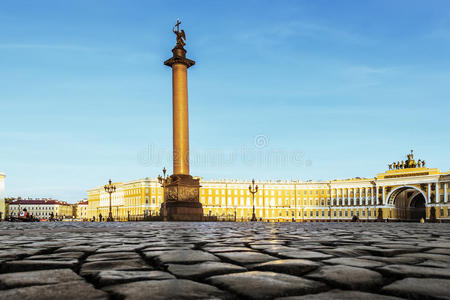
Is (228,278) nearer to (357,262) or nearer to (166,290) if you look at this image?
(166,290)

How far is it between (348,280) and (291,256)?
54.8 inches

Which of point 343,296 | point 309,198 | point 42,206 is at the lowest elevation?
point 42,206

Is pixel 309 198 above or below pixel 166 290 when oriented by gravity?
below

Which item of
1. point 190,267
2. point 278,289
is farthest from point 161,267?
point 278,289

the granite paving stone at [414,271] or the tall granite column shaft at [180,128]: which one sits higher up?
the tall granite column shaft at [180,128]

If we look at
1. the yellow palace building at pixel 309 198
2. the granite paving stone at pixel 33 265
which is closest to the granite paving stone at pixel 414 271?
the granite paving stone at pixel 33 265

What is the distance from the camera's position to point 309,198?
12044cm

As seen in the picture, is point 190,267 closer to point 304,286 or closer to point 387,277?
point 304,286

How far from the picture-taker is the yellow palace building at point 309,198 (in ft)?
347

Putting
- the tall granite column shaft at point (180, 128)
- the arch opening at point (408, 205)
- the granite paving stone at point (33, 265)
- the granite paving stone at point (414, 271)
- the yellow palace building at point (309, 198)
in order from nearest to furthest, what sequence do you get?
the granite paving stone at point (414, 271) → the granite paving stone at point (33, 265) → the tall granite column shaft at point (180, 128) → the yellow palace building at point (309, 198) → the arch opening at point (408, 205)

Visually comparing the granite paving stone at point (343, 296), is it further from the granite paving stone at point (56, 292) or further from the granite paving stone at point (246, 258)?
the granite paving stone at point (246, 258)

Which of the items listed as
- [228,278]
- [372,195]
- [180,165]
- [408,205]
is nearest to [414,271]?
[228,278]

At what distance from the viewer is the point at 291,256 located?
3896mm

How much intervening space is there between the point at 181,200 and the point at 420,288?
26.0 m
